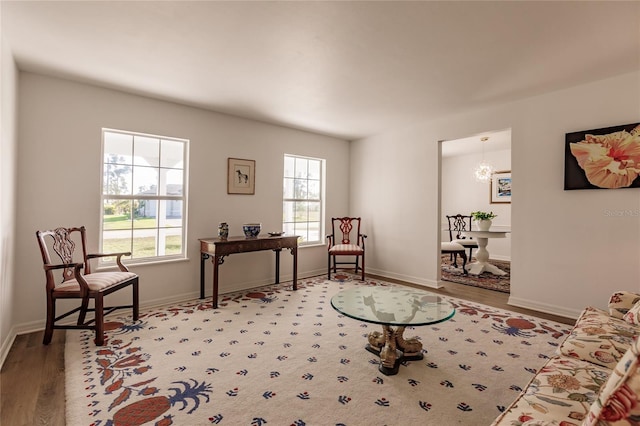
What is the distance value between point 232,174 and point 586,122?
4220 millimetres

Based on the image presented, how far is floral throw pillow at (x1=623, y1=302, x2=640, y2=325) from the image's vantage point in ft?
6.38

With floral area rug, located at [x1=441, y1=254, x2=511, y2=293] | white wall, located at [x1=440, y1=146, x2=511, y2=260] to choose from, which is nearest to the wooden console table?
floral area rug, located at [x1=441, y1=254, x2=511, y2=293]

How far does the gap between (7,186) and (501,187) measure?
8.16 meters

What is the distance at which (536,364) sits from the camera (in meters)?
2.30

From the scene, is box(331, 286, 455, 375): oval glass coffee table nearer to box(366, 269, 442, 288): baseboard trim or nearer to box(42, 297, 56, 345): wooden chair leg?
box(366, 269, 442, 288): baseboard trim

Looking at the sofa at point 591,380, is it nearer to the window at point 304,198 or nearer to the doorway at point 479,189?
the doorway at point 479,189

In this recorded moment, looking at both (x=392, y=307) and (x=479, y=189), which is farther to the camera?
(x=479, y=189)

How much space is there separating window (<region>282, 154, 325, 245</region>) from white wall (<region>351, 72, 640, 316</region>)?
1.62 metres

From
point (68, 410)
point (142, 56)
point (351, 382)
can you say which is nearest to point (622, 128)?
point (351, 382)

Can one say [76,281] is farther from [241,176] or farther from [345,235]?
[345,235]

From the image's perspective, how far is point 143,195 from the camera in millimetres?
3709

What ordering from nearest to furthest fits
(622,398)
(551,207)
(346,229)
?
(622,398) < (551,207) < (346,229)

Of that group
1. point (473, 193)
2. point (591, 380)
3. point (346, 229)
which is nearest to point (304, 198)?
point (346, 229)

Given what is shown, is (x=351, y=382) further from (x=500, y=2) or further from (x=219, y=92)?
(x=219, y=92)
